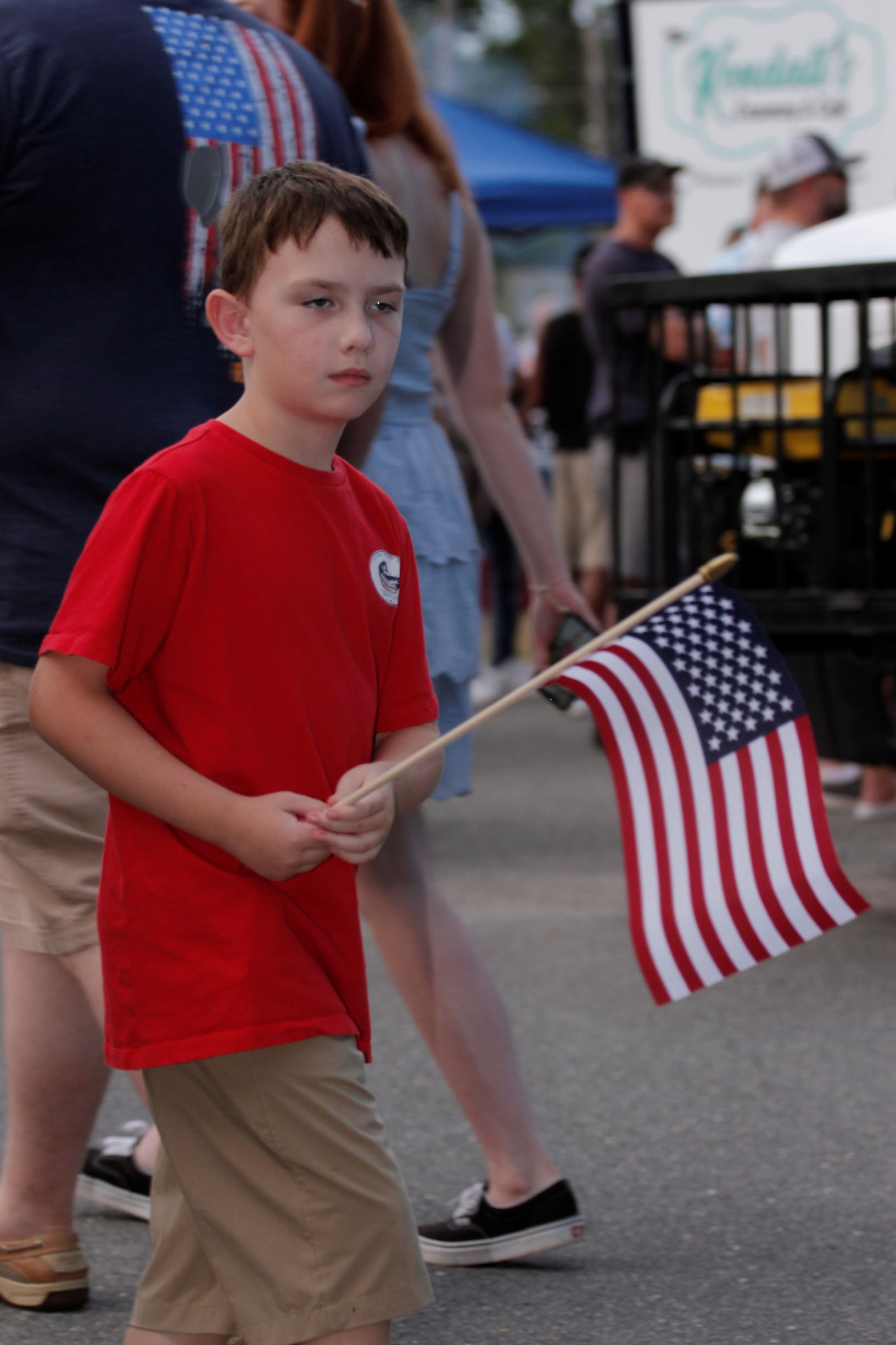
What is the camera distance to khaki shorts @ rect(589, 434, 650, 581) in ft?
17.2

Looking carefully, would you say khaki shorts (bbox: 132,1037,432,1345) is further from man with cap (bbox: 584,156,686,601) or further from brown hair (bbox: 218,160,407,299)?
man with cap (bbox: 584,156,686,601)

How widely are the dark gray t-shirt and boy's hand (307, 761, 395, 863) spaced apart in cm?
577

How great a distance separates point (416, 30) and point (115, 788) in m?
59.8

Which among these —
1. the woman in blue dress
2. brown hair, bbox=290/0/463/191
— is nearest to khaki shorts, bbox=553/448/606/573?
the woman in blue dress

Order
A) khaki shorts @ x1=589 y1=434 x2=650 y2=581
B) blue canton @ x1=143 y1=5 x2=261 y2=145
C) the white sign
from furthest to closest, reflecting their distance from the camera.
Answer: the white sign → khaki shorts @ x1=589 y1=434 x2=650 y2=581 → blue canton @ x1=143 y1=5 x2=261 y2=145

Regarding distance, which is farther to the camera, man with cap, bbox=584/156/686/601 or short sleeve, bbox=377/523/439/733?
man with cap, bbox=584/156/686/601

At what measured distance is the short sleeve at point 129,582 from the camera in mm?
1951

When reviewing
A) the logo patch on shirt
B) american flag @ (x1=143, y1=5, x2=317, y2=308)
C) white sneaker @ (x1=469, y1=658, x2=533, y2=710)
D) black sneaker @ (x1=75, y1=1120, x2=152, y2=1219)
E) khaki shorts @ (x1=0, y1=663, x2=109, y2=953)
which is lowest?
white sneaker @ (x1=469, y1=658, x2=533, y2=710)

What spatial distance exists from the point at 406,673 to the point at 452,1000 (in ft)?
2.71

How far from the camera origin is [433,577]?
3.05m

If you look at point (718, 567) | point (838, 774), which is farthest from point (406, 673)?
point (838, 774)

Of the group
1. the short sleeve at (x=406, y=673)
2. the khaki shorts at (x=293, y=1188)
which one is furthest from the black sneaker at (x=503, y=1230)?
the short sleeve at (x=406, y=673)

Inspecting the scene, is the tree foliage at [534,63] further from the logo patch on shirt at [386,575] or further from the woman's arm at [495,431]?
the logo patch on shirt at [386,575]

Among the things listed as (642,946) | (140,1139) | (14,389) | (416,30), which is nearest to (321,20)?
(14,389)
